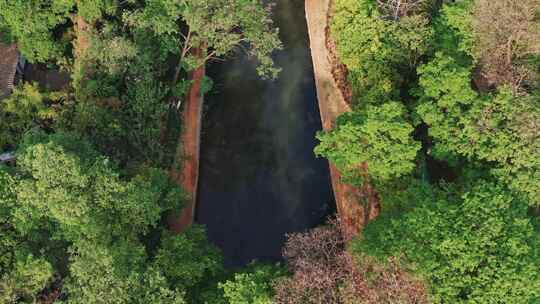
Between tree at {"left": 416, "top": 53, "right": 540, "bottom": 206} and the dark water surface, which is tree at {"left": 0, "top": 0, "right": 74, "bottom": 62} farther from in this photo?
tree at {"left": 416, "top": 53, "right": 540, "bottom": 206}

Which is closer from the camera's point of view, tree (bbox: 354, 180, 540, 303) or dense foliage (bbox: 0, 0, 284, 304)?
tree (bbox: 354, 180, 540, 303)

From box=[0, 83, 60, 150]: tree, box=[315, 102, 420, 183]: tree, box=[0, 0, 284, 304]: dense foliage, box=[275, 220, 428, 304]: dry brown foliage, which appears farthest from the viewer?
box=[0, 83, 60, 150]: tree

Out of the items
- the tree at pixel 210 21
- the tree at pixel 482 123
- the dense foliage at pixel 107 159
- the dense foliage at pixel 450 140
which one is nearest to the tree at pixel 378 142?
the dense foliage at pixel 450 140

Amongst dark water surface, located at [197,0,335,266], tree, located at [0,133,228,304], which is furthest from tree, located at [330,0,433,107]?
tree, located at [0,133,228,304]

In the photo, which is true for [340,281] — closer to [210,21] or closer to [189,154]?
[189,154]

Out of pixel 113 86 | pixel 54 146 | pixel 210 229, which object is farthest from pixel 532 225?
pixel 113 86

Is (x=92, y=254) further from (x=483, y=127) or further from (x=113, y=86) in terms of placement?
(x=483, y=127)
